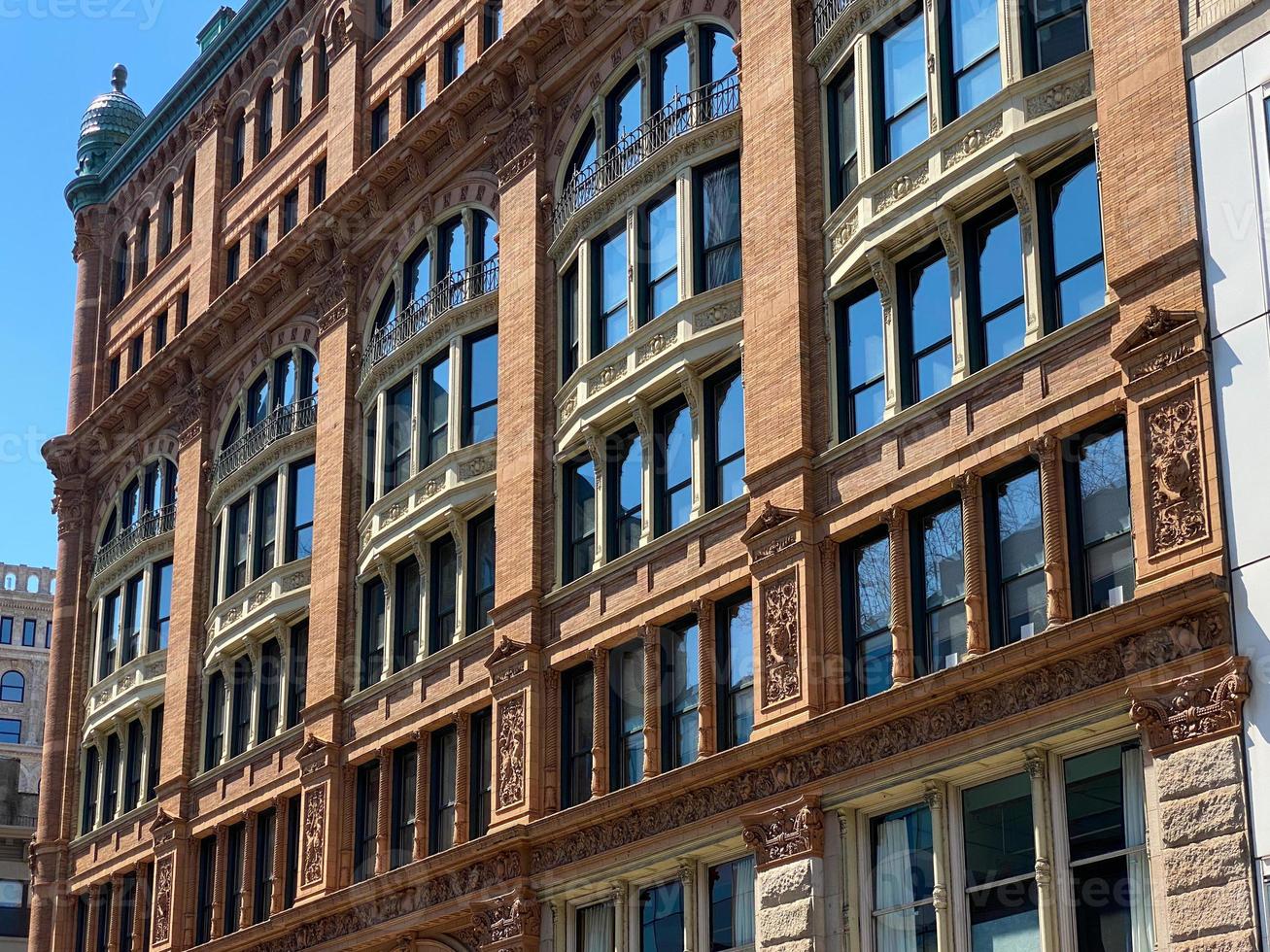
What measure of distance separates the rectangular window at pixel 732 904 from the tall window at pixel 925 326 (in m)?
7.56

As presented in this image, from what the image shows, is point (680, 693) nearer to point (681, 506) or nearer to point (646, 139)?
point (681, 506)

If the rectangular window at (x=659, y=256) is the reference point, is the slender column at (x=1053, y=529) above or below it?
below

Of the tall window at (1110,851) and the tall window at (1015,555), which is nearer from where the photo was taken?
the tall window at (1110,851)

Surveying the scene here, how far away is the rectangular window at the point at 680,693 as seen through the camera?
3228 centimetres

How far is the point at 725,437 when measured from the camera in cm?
3303

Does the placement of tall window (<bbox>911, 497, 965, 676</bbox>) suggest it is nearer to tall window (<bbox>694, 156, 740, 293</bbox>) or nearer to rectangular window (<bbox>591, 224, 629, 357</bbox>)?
tall window (<bbox>694, 156, 740, 293</bbox>)

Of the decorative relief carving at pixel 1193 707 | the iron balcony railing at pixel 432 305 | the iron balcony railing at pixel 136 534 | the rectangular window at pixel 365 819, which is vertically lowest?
the decorative relief carving at pixel 1193 707

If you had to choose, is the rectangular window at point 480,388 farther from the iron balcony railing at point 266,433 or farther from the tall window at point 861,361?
the tall window at point 861,361

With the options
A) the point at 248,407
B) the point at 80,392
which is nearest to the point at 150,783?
the point at 248,407

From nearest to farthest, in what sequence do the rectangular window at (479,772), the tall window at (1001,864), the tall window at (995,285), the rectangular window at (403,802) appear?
the tall window at (1001,864) < the tall window at (995,285) < the rectangular window at (479,772) < the rectangular window at (403,802)

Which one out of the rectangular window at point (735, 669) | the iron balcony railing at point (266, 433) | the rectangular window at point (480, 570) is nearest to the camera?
the rectangular window at point (735, 669)

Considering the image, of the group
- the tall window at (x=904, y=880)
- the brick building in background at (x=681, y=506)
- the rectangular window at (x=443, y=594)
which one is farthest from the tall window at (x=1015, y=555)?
the rectangular window at (x=443, y=594)

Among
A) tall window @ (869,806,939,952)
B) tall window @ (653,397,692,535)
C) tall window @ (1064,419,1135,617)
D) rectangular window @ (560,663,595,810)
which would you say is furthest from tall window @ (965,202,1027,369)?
rectangular window @ (560,663,595,810)

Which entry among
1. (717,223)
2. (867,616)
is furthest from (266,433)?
(867,616)
